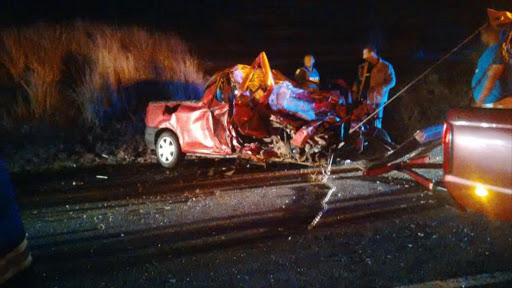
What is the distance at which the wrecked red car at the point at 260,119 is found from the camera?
6.88 metres

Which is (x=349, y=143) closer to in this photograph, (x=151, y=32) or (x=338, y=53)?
(x=151, y=32)

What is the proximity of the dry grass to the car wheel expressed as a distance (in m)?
2.93

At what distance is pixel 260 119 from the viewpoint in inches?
290

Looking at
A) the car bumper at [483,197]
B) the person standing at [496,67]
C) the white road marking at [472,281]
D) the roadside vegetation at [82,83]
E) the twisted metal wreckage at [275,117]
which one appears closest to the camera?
the white road marking at [472,281]

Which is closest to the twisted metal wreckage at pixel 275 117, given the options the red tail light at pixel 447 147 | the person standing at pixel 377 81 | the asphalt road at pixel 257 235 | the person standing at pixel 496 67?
the asphalt road at pixel 257 235

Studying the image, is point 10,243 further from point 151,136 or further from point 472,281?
point 151,136

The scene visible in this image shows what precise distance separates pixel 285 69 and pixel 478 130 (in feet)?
40.6

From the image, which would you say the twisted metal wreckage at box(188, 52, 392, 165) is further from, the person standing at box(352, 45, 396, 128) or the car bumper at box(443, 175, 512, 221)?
the car bumper at box(443, 175, 512, 221)

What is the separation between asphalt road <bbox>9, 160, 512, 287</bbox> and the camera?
3779 mm

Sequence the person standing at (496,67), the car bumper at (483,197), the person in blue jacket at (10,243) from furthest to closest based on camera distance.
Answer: the person standing at (496,67) < the car bumper at (483,197) < the person in blue jacket at (10,243)

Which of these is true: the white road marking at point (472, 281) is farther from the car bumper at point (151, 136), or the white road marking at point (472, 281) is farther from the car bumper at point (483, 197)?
the car bumper at point (151, 136)

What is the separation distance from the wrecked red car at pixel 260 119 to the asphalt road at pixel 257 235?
1.73 ft

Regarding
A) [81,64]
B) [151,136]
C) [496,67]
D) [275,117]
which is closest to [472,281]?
[496,67]

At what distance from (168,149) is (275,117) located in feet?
8.05
